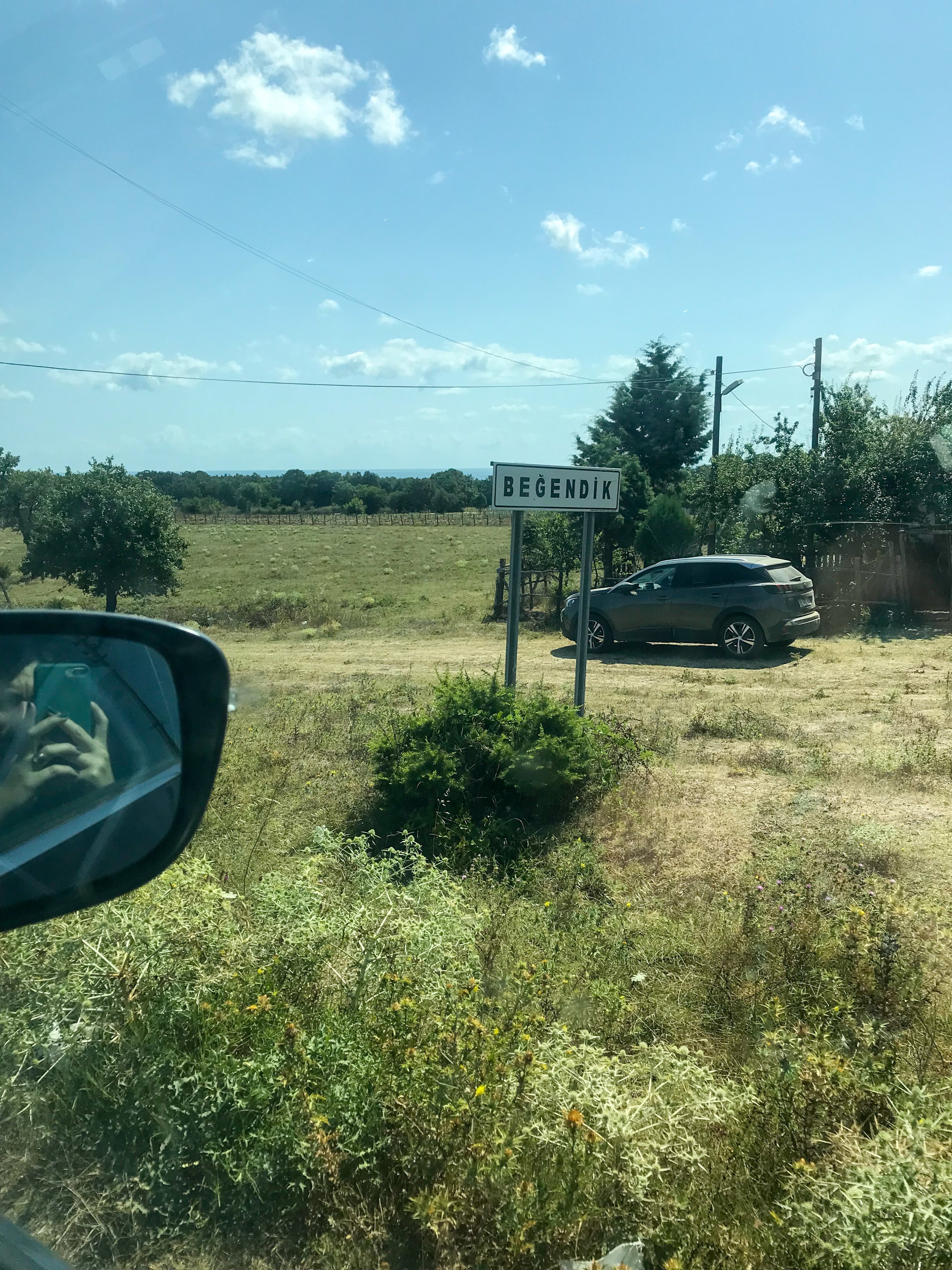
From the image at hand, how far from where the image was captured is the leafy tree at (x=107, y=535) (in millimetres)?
26312

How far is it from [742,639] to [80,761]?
14066 mm

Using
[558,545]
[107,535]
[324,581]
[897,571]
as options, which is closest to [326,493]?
[324,581]

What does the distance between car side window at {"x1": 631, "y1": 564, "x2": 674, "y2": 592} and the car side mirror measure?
14.3 metres

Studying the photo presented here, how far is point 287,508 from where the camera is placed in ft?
292

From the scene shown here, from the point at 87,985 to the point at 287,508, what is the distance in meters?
87.7

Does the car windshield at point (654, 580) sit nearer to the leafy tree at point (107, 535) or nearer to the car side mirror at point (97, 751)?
the car side mirror at point (97, 751)

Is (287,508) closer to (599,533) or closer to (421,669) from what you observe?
(599,533)

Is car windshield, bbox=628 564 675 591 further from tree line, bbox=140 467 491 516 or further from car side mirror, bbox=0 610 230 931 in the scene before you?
tree line, bbox=140 467 491 516

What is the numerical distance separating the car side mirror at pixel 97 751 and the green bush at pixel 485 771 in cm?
392

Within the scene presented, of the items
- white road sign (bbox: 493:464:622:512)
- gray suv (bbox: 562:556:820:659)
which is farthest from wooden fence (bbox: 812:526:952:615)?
white road sign (bbox: 493:464:622:512)

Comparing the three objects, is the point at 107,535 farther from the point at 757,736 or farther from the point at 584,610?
the point at 757,736

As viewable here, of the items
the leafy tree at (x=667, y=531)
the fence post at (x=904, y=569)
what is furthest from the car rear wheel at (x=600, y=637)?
the leafy tree at (x=667, y=531)

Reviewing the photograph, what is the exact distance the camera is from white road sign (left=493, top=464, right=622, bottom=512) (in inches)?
304

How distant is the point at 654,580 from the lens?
1653 cm
